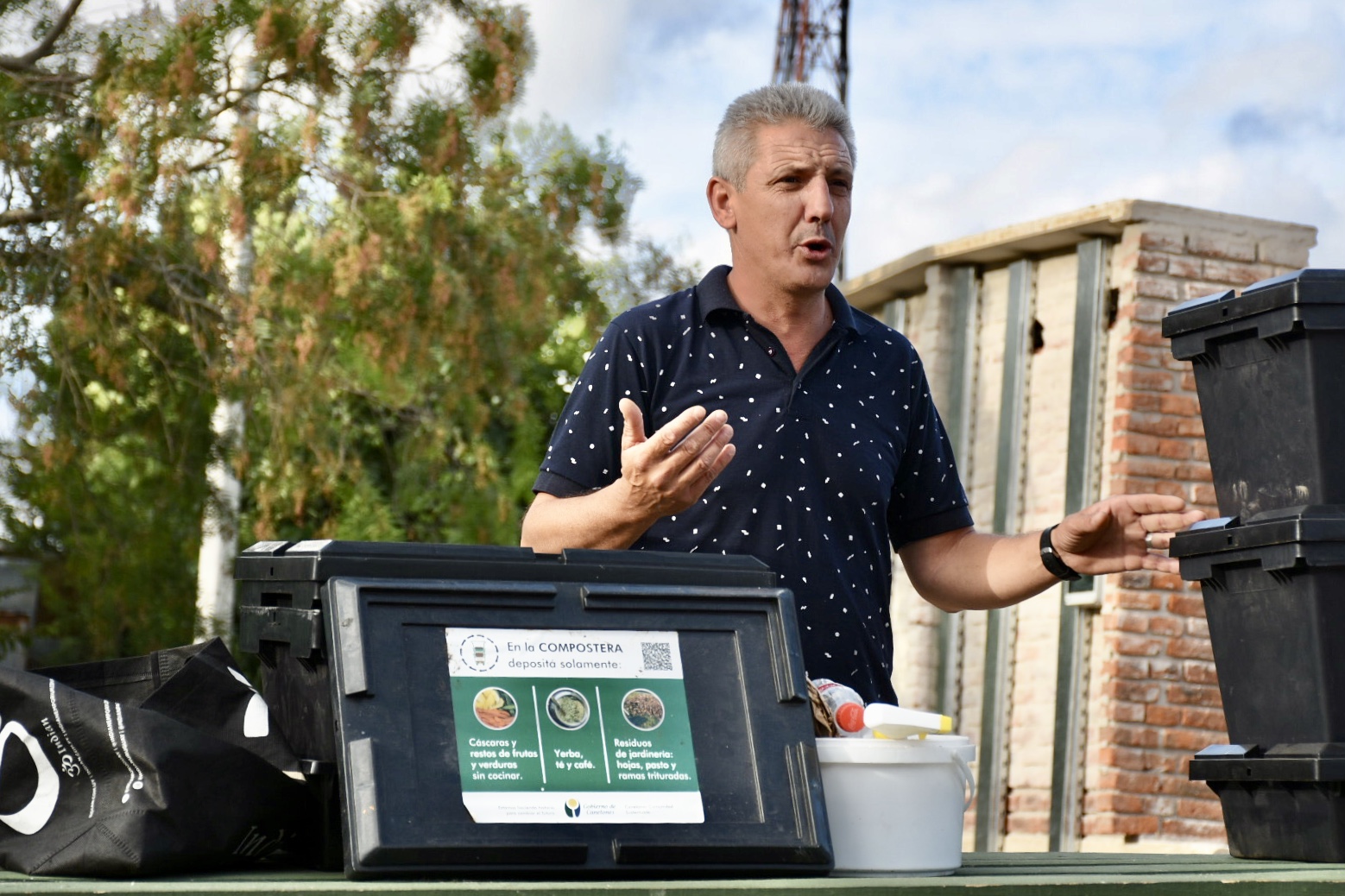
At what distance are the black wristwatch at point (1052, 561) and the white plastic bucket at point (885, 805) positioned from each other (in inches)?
33.0

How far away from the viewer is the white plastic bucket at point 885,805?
1782 millimetres

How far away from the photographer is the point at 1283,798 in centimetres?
235

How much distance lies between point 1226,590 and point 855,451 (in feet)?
2.05

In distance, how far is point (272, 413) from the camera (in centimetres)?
754

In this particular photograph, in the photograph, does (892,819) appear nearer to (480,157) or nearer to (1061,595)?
(1061,595)

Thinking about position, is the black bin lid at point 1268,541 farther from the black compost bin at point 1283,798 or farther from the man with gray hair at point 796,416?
the black compost bin at point 1283,798

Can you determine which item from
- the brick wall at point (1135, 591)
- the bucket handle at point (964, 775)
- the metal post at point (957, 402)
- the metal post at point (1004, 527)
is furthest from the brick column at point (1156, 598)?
the bucket handle at point (964, 775)

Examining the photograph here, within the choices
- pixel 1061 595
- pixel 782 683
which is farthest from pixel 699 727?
pixel 1061 595

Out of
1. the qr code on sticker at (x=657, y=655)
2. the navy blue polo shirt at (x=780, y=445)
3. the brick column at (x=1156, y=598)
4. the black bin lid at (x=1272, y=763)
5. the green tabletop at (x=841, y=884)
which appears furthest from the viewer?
the brick column at (x=1156, y=598)

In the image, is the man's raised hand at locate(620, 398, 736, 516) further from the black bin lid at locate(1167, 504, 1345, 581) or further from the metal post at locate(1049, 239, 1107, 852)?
the metal post at locate(1049, 239, 1107, 852)

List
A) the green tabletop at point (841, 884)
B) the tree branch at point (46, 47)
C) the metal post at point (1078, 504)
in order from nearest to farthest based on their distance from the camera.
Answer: the green tabletop at point (841, 884), the metal post at point (1078, 504), the tree branch at point (46, 47)

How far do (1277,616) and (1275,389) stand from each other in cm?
35

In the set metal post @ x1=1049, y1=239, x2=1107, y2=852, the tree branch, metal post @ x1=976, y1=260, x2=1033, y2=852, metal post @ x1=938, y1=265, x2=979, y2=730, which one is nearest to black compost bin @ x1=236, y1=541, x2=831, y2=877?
metal post @ x1=1049, y1=239, x2=1107, y2=852

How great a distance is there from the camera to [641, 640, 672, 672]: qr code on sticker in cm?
175
